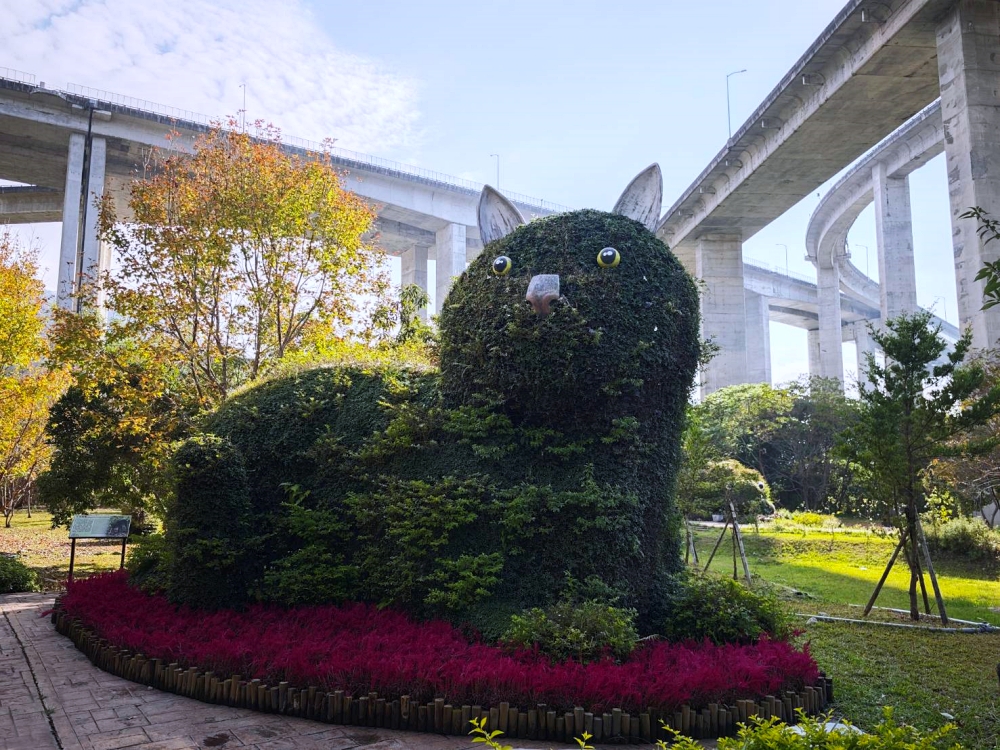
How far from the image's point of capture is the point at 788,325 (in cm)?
6975

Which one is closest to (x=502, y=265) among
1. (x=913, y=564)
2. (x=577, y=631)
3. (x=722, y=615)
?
(x=577, y=631)

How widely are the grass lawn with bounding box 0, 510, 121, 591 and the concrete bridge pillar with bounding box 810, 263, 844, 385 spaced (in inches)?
1499

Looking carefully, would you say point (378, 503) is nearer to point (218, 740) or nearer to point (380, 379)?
point (380, 379)

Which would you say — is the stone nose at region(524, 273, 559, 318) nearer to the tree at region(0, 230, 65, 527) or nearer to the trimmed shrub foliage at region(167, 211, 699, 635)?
the trimmed shrub foliage at region(167, 211, 699, 635)

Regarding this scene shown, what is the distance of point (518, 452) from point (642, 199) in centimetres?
301

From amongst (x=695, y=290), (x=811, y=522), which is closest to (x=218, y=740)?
(x=695, y=290)

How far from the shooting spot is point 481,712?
4.98m

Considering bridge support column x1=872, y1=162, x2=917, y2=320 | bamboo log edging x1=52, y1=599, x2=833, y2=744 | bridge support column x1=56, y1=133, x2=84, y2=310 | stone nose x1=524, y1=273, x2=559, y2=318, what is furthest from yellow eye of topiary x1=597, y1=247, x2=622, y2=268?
bridge support column x1=56, y1=133, x2=84, y2=310

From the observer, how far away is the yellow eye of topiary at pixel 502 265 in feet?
→ 22.5

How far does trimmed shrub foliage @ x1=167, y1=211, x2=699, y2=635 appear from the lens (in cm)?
646

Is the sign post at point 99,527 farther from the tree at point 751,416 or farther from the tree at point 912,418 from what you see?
the tree at point 751,416

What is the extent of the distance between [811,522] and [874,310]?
155ft

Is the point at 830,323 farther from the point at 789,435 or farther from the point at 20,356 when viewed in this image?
the point at 20,356

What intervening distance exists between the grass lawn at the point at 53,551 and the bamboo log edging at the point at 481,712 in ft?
26.3
